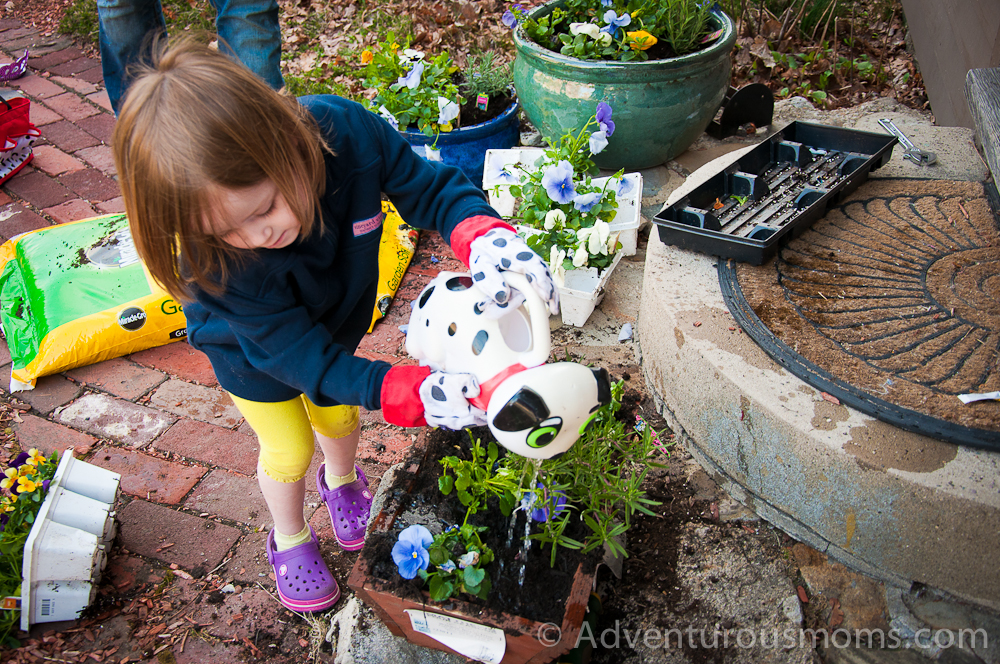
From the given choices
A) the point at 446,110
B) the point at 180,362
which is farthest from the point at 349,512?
the point at 446,110

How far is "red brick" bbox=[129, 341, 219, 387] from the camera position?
252 centimetres

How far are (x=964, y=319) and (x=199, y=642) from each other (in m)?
2.09

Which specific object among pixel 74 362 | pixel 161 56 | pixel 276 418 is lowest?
pixel 74 362

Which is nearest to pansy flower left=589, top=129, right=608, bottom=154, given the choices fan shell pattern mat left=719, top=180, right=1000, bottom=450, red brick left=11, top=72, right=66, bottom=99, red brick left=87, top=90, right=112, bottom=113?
fan shell pattern mat left=719, top=180, right=1000, bottom=450

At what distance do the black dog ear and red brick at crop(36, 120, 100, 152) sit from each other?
365 centimetres

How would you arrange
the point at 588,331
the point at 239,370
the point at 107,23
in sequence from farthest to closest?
the point at 107,23 < the point at 588,331 < the point at 239,370

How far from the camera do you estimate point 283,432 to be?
1.62 m

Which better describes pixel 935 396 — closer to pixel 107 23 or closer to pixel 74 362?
pixel 74 362

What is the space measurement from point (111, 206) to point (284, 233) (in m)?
2.56

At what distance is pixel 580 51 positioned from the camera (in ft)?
9.32

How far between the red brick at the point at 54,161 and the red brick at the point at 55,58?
1316 mm

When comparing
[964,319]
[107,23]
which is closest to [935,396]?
[964,319]

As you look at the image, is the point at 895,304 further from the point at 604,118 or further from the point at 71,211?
the point at 71,211

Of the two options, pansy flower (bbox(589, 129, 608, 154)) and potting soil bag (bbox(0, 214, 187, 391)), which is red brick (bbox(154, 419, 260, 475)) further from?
pansy flower (bbox(589, 129, 608, 154))
